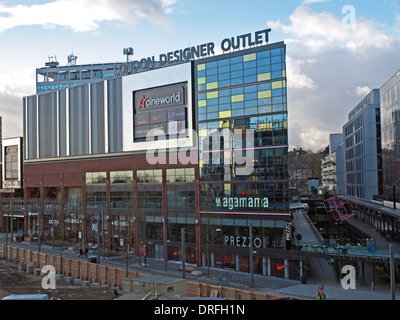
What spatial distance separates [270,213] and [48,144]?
56.9 meters

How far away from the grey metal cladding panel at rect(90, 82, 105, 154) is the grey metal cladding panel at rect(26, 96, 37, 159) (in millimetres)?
20449

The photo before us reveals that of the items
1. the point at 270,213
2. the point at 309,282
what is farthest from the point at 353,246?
the point at 270,213

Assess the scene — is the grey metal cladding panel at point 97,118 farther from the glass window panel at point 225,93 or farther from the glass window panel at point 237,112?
the glass window panel at point 237,112

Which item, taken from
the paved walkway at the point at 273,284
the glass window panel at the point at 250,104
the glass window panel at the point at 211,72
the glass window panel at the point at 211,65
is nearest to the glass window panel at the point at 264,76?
the glass window panel at the point at 250,104

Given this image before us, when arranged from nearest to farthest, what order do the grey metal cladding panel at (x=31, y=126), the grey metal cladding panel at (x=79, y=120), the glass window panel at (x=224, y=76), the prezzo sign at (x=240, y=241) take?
1. the prezzo sign at (x=240, y=241)
2. the glass window panel at (x=224, y=76)
3. the grey metal cladding panel at (x=79, y=120)
4. the grey metal cladding panel at (x=31, y=126)

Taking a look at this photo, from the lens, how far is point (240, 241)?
5822cm

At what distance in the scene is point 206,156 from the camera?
63.7m

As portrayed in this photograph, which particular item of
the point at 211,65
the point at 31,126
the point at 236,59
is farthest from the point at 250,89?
the point at 31,126

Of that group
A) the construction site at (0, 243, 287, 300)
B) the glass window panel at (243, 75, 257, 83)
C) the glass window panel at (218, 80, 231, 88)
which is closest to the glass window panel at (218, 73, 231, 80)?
the glass window panel at (218, 80, 231, 88)

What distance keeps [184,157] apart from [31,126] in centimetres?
4748

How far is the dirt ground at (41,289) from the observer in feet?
133

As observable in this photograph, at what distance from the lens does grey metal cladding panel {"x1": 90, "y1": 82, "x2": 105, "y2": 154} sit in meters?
79.9

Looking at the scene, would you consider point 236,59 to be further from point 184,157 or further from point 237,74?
point 184,157

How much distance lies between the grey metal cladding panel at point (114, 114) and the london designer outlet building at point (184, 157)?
0.19 metres
